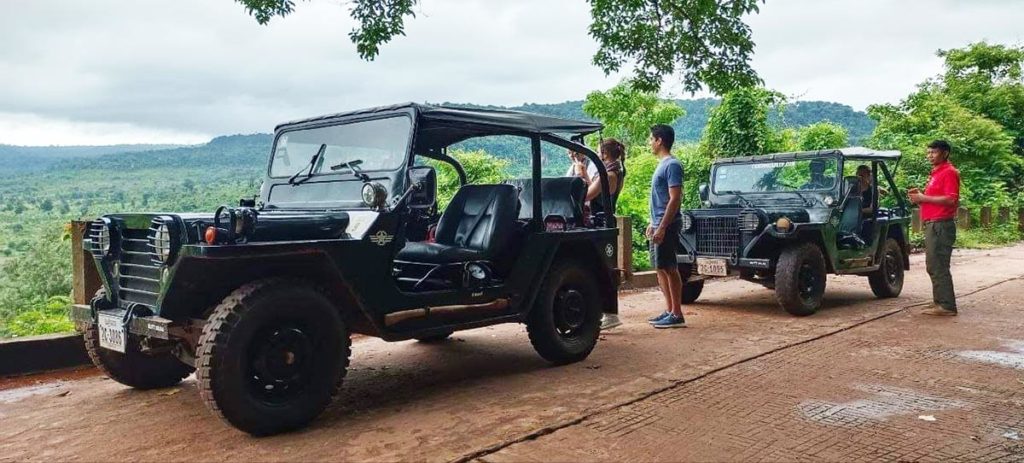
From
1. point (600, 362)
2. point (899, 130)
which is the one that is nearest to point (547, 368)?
point (600, 362)

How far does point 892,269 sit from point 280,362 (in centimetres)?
787

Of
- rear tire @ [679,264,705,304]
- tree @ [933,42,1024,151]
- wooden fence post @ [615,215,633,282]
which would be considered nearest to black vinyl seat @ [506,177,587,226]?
rear tire @ [679,264,705,304]

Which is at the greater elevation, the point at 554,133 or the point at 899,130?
the point at 899,130

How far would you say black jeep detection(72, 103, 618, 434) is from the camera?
385 cm

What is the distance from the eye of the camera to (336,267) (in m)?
4.15

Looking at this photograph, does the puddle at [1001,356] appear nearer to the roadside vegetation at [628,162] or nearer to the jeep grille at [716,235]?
the jeep grille at [716,235]

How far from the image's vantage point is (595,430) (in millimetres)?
3994

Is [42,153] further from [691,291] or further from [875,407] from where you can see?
[875,407]

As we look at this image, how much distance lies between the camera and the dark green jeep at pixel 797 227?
783 cm

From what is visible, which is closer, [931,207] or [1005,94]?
[931,207]

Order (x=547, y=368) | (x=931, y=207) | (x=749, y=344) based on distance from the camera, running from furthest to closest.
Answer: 1. (x=931, y=207)
2. (x=749, y=344)
3. (x=547, y=368)

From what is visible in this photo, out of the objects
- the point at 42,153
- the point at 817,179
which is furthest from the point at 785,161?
the point at 42,153

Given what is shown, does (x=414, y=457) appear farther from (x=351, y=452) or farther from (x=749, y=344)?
(x=749, y=344)

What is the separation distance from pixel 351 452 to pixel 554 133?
9.55 ft
